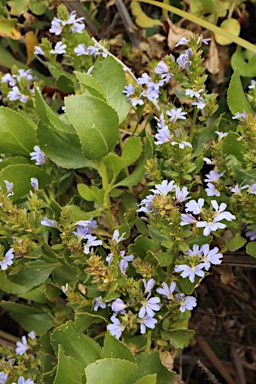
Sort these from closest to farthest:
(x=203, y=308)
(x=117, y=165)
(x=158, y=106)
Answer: (x=117, y=165)
(x=158, y=106)
(x=203, y=308)

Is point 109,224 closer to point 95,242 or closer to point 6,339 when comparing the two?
point 95,242

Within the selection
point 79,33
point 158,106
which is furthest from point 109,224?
point 79,33

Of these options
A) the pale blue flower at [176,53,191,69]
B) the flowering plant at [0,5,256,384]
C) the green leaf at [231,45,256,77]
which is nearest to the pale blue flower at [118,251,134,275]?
the flowering plant at [0,5,256,384]

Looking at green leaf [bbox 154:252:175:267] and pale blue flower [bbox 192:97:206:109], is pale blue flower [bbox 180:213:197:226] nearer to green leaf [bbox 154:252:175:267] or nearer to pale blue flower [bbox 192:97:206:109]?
green leaf [bbox 154:252:175:267]

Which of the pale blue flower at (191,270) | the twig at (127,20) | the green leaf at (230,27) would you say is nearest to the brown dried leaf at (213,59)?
the green leaf at (230,27)

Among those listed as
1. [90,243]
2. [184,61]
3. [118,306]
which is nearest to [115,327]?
[118,306]

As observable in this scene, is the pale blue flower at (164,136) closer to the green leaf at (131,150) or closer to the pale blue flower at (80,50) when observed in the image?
the green leaf at (131,150)
